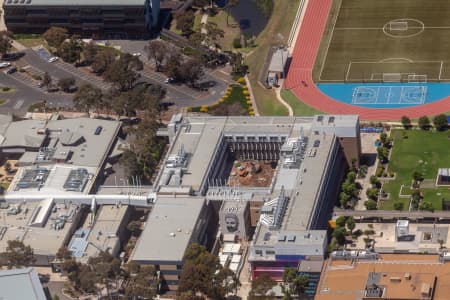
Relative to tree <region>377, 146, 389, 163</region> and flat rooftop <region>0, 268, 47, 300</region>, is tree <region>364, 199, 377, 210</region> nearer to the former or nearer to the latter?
tree <region>377, 146, 389, 163</region>

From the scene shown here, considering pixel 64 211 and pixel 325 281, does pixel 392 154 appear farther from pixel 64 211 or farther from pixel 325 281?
pixel 64 211

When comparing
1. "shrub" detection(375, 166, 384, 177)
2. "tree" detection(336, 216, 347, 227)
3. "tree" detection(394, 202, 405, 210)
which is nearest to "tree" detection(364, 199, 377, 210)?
"tree" detection(394, 202, 405, 210)

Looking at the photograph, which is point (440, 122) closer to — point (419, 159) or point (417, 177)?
point (419, 159)

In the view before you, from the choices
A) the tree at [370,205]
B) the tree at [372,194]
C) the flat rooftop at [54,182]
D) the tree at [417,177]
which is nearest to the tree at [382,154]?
the tree at [417,177]

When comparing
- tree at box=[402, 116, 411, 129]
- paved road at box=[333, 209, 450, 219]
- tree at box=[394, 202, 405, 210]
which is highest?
tree at box=[402, 116, 411, 129]

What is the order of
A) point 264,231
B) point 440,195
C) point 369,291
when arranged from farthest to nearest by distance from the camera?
point 440,195 → point 264,231 → point 369,291

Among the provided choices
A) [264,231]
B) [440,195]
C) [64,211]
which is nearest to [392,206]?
[440,195]

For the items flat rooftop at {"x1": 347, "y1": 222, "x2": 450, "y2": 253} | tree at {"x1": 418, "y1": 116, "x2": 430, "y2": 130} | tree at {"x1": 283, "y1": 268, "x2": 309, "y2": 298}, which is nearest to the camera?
tree at {"x1": 283, "y1": 268, "x2": 309, "y2": 298}
